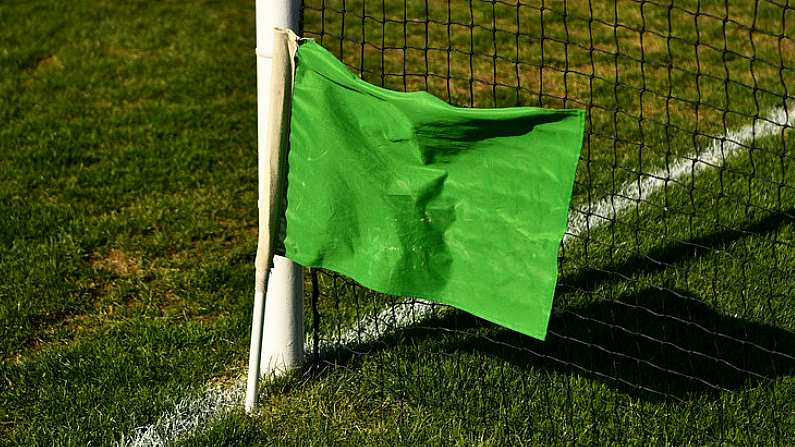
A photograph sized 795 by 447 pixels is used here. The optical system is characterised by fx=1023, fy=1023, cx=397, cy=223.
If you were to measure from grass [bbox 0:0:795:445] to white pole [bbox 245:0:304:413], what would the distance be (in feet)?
0.36

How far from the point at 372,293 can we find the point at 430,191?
4.64 ft

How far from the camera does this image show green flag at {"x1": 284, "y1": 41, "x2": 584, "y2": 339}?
280 cm

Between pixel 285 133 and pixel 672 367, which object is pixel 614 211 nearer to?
pixel 672 367

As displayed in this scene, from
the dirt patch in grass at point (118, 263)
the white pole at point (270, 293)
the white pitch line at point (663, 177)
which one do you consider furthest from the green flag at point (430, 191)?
the dirt patch in grass at point (118, 263)

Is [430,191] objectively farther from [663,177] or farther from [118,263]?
[663,177]

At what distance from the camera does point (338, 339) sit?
396 cm

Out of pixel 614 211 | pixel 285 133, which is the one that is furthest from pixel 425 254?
pixel 614 211

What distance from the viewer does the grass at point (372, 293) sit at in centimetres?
345

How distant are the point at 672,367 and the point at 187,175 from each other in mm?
2846

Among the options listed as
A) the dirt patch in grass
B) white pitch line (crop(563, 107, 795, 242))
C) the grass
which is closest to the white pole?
the grass

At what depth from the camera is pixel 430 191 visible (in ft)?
9.73

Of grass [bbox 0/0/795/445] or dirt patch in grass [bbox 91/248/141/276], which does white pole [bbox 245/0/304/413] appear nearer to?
grass [bbox 0/0/795/445]

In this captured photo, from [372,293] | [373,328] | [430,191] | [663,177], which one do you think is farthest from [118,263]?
[663,177]

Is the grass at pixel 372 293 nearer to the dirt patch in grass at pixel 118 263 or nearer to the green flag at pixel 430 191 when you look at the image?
the dirt patch in grass at pixel 118 263
